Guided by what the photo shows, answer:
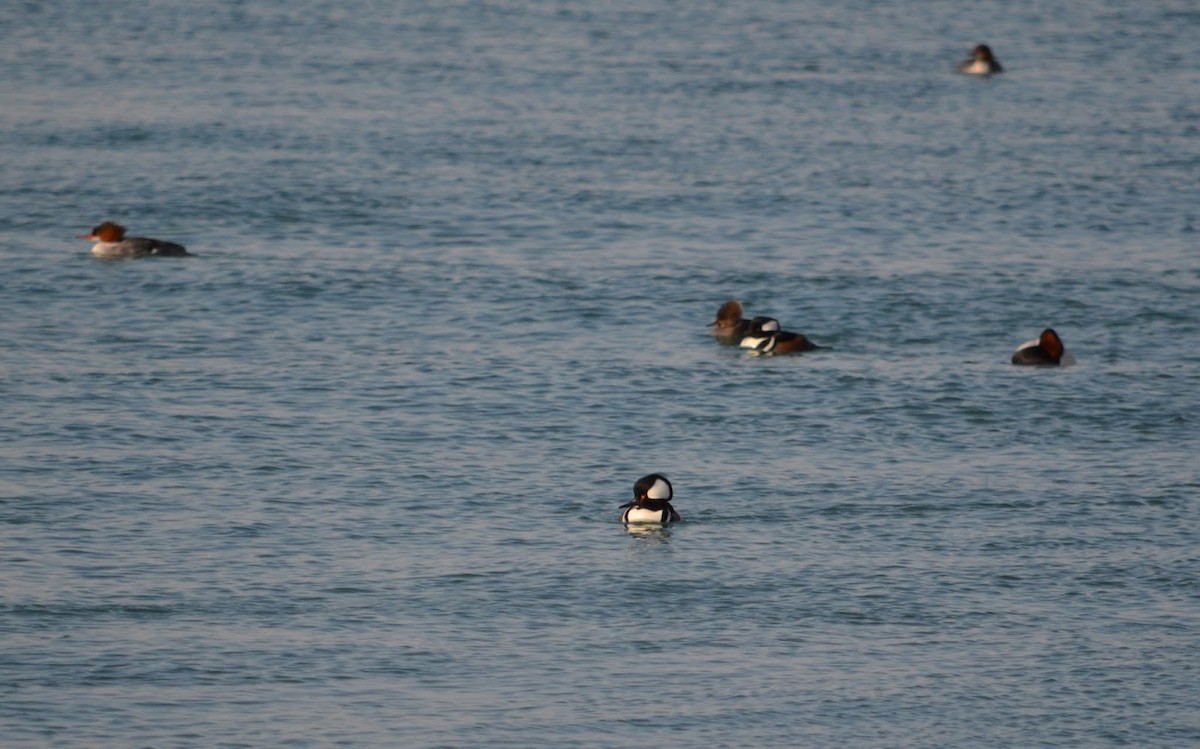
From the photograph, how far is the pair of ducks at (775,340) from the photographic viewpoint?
26.5m

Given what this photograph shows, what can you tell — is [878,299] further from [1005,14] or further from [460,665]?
[1005,14]

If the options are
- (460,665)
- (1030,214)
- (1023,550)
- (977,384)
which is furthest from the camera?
(1030,214)

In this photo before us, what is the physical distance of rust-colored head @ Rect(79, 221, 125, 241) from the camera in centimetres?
3169

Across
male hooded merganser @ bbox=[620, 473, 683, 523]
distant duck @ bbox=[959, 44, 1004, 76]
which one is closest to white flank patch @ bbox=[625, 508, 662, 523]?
male hooded merganser @ bbox=[620, 473, 683, 523]

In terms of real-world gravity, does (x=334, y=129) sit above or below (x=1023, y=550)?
above

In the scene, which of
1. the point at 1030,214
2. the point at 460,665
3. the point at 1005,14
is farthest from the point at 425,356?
the point at 1005,14

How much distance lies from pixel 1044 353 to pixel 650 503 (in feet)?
27.6

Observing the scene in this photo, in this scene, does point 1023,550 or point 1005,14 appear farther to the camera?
point 1005,14

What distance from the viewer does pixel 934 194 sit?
1455 inches

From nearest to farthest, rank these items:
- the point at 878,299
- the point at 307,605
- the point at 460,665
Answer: the point at 460,665, the point at 307,605, the point at 878,299

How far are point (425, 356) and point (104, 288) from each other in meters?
6.20

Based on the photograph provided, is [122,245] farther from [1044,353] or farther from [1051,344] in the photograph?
[1051,344]

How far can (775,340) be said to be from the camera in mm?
27266

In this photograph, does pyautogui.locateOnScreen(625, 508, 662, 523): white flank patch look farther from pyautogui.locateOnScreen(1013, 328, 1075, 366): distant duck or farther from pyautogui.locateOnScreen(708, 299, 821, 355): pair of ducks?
pyautogui.locateOnScreen(1013, 328, 1075, 366): distant duck
